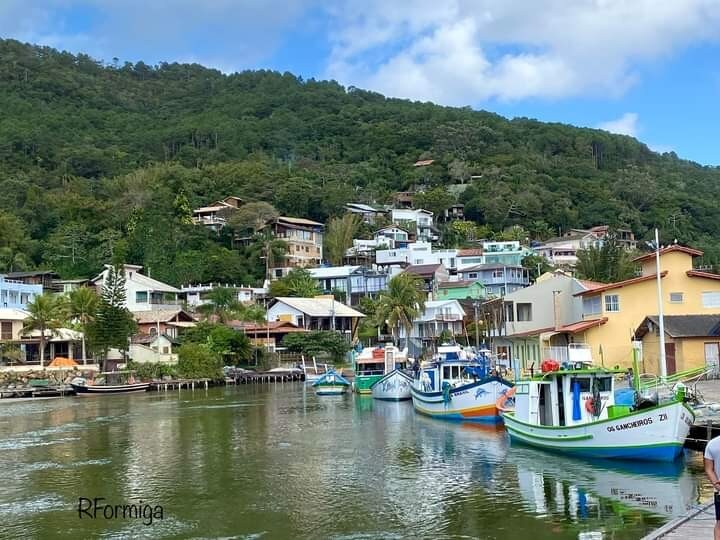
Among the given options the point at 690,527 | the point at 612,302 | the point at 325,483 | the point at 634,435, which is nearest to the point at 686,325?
the point at 612,302

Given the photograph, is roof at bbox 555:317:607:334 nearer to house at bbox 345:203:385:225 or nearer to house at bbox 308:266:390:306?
house at bbox 308:266:390:306

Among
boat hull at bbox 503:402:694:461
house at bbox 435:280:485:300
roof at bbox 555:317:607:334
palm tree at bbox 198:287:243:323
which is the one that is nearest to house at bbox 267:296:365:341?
palm tree at bbox 198:287:243:323

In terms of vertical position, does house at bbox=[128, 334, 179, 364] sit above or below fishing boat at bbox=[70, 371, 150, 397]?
above

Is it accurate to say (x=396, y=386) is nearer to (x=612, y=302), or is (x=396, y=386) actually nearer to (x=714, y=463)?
(x=612, y=302)

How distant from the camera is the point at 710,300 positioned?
37875 millimetres

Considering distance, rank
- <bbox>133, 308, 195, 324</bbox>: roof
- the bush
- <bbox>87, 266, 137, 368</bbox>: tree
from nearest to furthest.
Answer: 1. <bbox>87, 266, 137, 368</bbox>: tree
2. the bush
3. <bbox>133, 308, 195, 324</bbox>: roof

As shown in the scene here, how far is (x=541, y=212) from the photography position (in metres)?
118

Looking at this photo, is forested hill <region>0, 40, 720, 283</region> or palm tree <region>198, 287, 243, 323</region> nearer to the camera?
palm tree <region>198, 287, 243, 323</region>

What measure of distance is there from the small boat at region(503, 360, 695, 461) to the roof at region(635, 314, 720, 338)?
41.6ft

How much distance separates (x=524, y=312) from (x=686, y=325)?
15.5 metres

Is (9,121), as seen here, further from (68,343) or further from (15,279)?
(68,343)

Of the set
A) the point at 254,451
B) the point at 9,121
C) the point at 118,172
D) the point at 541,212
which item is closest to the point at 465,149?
the point at 541,212

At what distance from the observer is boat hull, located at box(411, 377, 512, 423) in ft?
107

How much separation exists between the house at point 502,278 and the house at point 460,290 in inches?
99.6
